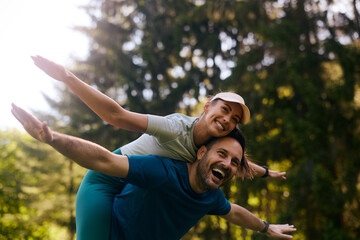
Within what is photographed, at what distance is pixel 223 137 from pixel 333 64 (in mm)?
7450

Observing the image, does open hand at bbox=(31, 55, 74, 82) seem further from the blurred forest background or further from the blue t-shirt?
the blurred forest background

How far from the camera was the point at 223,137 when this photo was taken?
2537mm

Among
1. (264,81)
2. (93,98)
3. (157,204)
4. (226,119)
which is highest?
(93,98)

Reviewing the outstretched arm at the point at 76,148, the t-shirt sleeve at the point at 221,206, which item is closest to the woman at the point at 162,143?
the outstretched arm at the point at 76,148

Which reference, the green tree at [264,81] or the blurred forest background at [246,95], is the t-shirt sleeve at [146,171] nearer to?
the blurred forest background at [246,95]

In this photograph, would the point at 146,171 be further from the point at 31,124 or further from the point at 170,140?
the point at 31,124

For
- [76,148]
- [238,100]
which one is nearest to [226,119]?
[238,100]

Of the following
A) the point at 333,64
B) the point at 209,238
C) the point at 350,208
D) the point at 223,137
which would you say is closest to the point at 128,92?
the point at 209,238

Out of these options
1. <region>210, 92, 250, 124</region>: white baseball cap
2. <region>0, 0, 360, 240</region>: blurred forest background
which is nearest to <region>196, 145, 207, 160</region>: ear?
<region>210, 92, 250, 124</region>: white baseball cap

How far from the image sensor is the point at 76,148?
170 centimetres

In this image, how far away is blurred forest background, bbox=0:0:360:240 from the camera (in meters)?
8.02

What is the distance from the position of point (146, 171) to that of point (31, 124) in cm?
82

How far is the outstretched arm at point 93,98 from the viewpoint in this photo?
190 cm

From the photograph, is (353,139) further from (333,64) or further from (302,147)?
(333,64)
